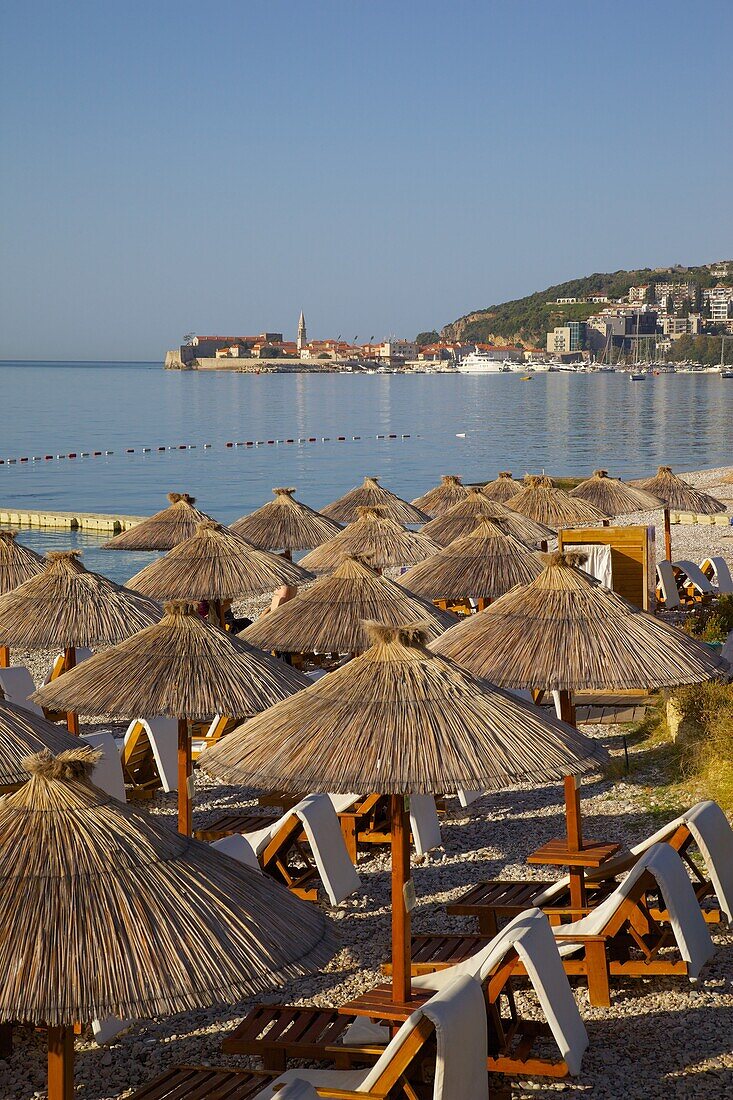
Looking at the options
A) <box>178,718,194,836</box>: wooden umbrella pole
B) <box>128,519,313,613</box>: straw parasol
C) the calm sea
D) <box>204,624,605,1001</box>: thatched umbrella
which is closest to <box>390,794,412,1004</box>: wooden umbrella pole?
<box>204,624,605,1001</box>: thatched umbrella

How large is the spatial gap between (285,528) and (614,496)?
4.79m

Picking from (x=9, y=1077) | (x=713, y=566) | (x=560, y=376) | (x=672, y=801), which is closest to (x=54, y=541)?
(x=713, y=566)

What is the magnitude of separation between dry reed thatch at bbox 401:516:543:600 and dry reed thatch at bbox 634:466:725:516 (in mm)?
7006

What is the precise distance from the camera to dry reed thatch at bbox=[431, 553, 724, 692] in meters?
6.48

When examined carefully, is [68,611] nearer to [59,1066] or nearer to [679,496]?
[59,1066]

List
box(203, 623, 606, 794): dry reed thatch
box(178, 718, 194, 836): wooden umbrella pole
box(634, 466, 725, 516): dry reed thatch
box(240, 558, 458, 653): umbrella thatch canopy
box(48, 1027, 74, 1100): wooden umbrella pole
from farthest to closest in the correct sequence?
box(634, 466, 725, 516): dry reed thatch < box(240, 558, 458, 653): umbrella thatch canopy < box(178, 718, 194, 836): wooden umbrella pole < box(203, 623, 606, 794): dry reed thatch < box(48, 1027, 74, 1100): wooden umbrella pole

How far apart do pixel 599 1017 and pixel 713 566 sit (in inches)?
455

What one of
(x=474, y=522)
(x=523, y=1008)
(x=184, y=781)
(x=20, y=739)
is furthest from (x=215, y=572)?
(x=523, y=1008)

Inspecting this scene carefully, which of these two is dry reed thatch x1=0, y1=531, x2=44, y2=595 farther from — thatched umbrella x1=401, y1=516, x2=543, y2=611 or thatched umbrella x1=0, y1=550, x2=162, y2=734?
thatched umbrella x1=401, y1=516, x2=543, y2=611

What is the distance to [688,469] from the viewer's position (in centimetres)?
5084

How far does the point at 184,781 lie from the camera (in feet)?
22.9

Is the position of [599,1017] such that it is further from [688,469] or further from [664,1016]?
[688,469]

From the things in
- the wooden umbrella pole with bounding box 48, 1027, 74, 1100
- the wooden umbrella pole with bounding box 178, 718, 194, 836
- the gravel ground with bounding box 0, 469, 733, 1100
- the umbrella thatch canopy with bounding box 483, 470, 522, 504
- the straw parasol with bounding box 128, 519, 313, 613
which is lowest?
the gravel ground with bounding box 0, 469, 733, 1100

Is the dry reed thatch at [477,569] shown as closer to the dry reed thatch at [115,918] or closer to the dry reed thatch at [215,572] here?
the dry reed thatch at [215,572]
